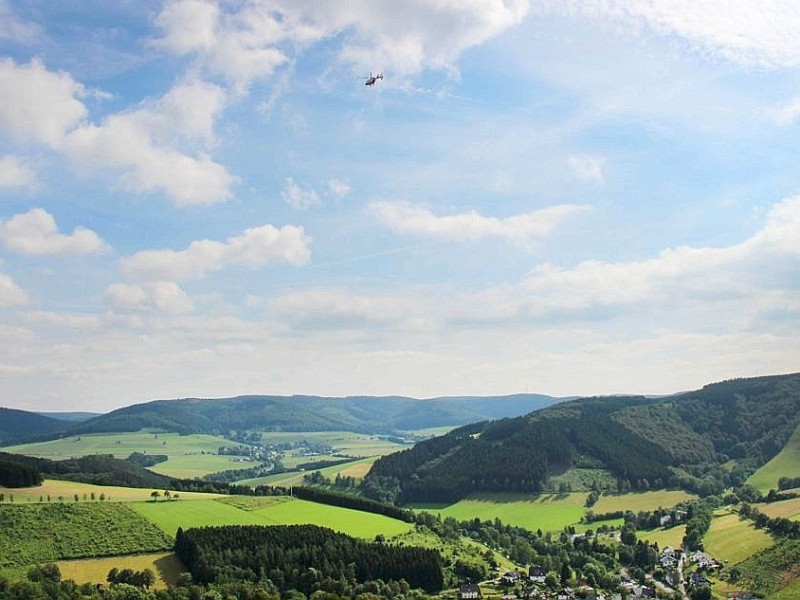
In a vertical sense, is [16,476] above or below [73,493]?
above

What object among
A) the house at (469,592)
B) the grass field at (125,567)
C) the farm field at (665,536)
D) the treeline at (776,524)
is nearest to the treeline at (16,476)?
the grass field at (125,567)

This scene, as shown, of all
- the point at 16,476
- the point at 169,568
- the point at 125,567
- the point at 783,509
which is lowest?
the point at 783,509

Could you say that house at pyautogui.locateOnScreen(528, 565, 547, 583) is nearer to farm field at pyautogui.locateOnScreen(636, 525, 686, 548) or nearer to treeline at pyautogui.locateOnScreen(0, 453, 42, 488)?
farm field at pyautogui.locateOnScreen(636, 525, 686, 548)

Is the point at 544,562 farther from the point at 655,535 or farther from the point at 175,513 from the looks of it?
the point at 175,513

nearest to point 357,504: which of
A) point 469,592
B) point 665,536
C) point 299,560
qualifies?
point 299,560

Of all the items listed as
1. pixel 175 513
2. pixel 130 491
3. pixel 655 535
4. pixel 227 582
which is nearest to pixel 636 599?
pixel 655 535

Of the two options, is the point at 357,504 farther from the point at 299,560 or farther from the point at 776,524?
→ the point at 776,524
